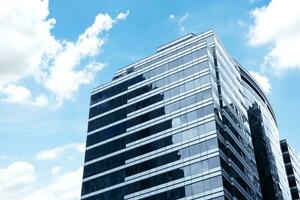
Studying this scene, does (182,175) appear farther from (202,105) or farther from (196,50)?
(196,50)

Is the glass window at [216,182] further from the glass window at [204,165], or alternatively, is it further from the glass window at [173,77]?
the glass window at [173,77]

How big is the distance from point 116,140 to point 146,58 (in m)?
20.4

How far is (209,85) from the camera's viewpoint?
294 ft

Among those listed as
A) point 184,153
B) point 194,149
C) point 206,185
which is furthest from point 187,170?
point 206,185

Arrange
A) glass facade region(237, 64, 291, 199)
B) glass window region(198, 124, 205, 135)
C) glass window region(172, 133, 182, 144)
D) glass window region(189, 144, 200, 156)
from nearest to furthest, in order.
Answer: glass window region(189, 144, 200, 156) < glass window region(198, 124, 205, 135) < glass window region(172, 133, 182, 144) < glass facade region(237, 64, 291, 199)

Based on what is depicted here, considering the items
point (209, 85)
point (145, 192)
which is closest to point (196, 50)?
point (209, 85)

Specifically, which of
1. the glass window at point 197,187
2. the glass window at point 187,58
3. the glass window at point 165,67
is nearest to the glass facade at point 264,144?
the glass window at point 187,58

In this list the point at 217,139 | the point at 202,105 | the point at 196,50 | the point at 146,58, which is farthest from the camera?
the point at 146,58

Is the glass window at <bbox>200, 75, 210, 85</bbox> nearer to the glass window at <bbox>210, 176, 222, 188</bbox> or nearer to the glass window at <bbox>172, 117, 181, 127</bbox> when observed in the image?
the glass window at <bbox>172, 117, 181, 127</bbox>

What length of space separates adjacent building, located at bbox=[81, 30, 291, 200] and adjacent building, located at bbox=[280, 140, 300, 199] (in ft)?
68.2

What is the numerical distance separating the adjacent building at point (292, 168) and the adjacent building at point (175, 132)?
2079cm

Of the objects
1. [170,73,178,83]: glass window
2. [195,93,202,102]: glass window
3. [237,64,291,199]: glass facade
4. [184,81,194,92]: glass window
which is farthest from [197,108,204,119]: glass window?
[237,64,291,199]: glass facade

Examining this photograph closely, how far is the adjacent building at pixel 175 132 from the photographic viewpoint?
83125 mm

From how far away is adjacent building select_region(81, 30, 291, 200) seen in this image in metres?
83.1
